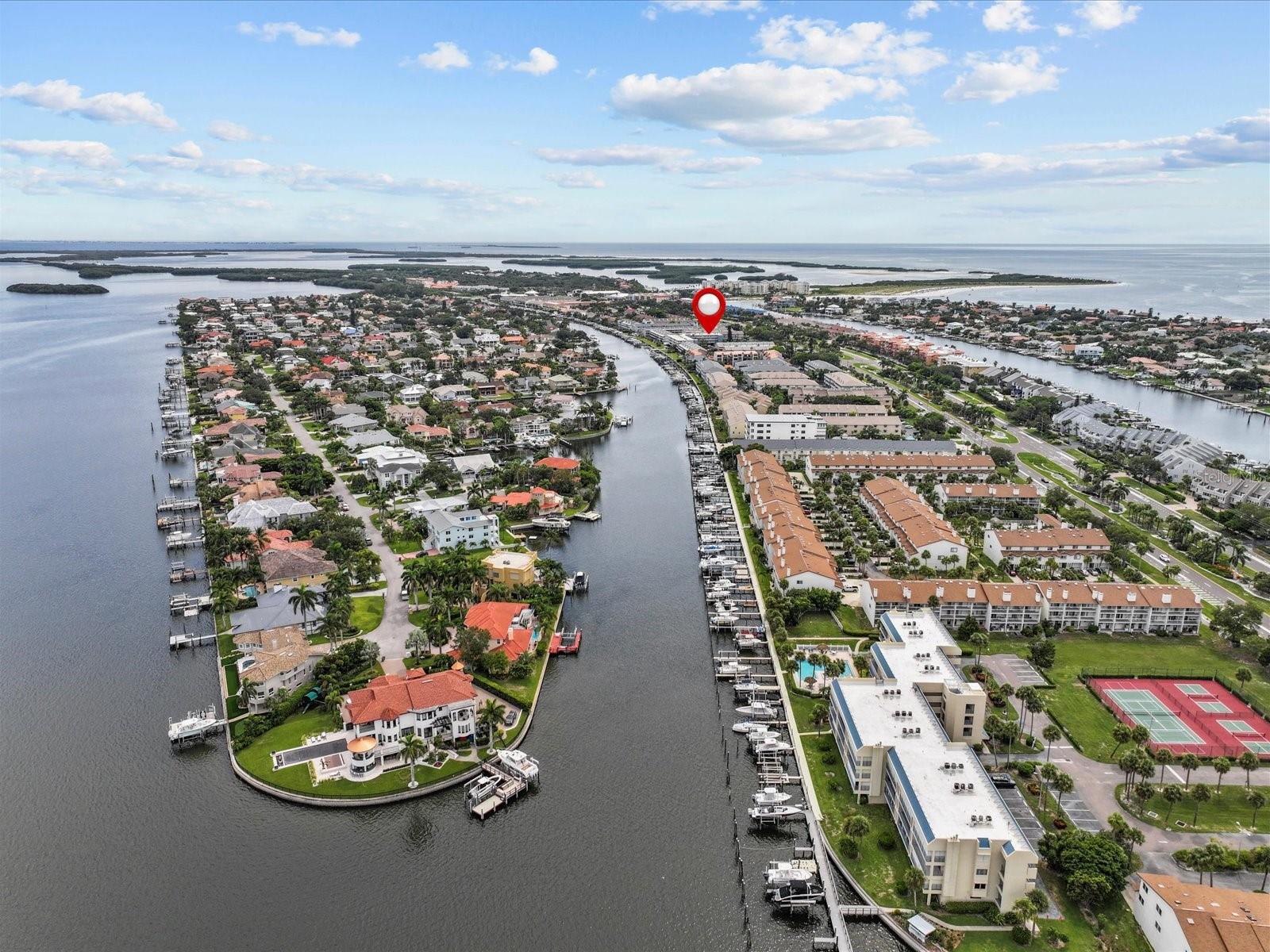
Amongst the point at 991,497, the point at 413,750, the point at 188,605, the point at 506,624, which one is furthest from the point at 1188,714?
the point at 188,605

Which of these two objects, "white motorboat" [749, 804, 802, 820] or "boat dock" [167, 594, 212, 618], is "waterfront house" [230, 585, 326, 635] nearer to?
"boat dock" [167, 594, 212, 618]

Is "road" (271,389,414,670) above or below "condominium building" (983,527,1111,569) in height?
below

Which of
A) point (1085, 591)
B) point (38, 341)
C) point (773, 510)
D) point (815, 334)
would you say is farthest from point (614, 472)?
point (38, 341)

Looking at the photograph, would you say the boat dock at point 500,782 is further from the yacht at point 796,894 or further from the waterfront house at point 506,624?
the yacht at point 796,894

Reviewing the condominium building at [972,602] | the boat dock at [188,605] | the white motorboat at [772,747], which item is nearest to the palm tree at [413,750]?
the white motorboat at [772,747]

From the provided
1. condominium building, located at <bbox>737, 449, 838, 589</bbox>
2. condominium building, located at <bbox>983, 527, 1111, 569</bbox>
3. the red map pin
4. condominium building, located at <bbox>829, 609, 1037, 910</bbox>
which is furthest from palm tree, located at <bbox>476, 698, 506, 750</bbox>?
condominium building, located at <bbox>983, 527, 1111, 569</bbox>

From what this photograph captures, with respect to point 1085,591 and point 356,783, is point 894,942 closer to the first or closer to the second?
point 356,783
